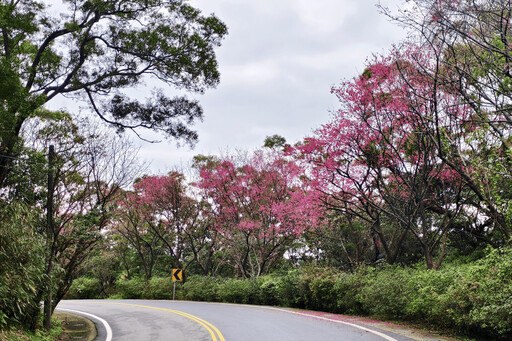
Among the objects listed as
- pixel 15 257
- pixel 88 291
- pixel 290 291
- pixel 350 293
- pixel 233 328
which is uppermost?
pixel 15 257

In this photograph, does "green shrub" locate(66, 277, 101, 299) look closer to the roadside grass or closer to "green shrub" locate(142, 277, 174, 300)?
"green shrub" locate(142, 277, 174, 300)

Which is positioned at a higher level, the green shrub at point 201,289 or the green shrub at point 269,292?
the green shrub at point 269,292

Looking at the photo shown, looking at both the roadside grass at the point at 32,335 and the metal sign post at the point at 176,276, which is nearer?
the roadside grass at the point at 32,335

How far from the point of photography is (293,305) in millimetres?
15906

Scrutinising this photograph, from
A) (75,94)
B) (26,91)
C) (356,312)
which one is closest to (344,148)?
(356,312)

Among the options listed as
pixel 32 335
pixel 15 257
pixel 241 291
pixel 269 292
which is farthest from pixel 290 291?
pixel 15 257

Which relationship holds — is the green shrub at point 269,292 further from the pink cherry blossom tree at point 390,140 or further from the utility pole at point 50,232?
the utility pole at point 50,232

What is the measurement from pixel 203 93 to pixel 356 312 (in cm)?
847

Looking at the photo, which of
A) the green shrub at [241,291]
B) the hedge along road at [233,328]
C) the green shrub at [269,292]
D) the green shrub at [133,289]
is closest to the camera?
the hedge along road at [233,328]

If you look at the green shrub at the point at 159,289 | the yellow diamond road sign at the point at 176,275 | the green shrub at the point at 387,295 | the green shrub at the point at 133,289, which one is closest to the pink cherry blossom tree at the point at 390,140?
the green shrub at the point at 387,295

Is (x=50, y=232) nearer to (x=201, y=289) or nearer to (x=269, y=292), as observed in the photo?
(x=269, y=292)

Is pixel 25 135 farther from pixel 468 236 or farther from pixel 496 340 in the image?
pixel 468 236

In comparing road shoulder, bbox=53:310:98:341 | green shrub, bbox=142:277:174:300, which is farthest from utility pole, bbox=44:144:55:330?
green shrub, bbox=142:277:174:300

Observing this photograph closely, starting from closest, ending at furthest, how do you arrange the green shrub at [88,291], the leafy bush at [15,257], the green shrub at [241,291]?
the leafy bush at [15,257]
the green shrub at [241,291]
the green shrub at [88,291]
